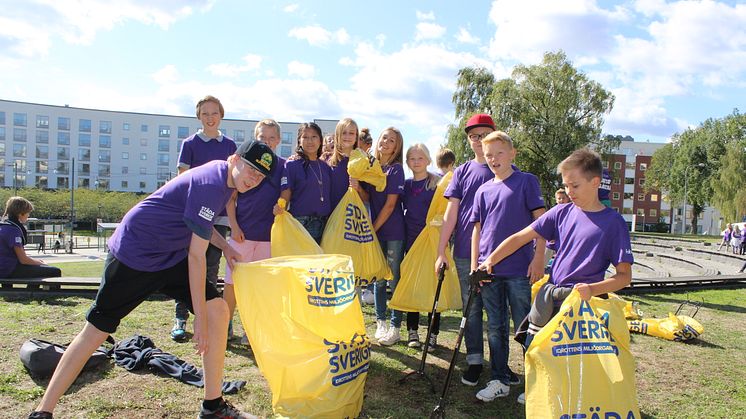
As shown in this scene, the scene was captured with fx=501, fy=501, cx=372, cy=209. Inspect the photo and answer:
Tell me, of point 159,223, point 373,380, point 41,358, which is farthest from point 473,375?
point 41,358

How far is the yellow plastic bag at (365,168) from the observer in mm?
4273

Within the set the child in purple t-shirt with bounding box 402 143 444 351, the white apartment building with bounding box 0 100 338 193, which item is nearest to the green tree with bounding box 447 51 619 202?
the child in purple t-shirt with bounding box 402 143 444 351

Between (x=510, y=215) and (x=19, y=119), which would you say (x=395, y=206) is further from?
(x=19, y=119)

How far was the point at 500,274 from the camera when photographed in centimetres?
346

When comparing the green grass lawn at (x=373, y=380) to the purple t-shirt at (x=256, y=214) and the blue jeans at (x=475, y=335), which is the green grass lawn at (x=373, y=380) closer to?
the blue jeans at (x=475, y=335)

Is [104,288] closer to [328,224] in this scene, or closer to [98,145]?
[328,224]

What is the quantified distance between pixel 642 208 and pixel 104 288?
276 ft

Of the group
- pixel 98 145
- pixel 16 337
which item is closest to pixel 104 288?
pixel 16 337

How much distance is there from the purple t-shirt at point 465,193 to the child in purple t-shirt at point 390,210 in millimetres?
702

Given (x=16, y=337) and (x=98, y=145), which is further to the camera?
(x=98, y=145)

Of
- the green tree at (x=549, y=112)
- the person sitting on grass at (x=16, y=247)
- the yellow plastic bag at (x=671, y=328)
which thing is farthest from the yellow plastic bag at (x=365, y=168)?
the green tree at (x=549, y=112)

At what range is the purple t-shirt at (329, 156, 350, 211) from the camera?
4566 mm

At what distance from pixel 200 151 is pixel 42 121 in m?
80.8

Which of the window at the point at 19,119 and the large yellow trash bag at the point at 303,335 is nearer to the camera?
the large yellow trash bag at the point at 303,335
